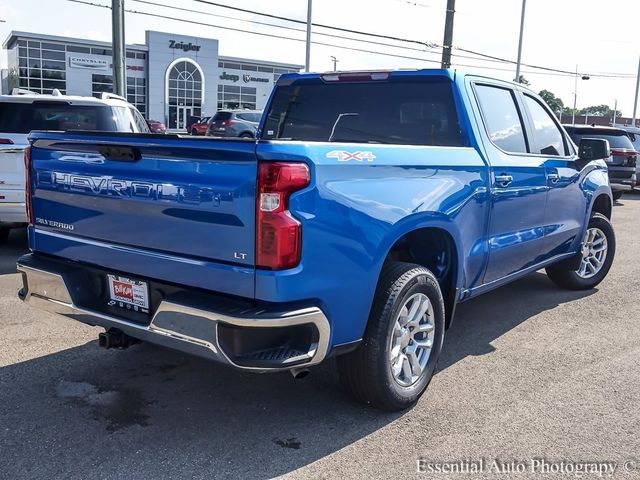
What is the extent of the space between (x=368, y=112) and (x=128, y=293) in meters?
2.33

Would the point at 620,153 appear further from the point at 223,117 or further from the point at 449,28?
the point at 223,117

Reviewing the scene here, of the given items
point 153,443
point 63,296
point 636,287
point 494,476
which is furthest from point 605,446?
point 636,287

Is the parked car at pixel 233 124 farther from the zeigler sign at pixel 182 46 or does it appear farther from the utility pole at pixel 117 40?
the zeigler sign at pixel 182 46

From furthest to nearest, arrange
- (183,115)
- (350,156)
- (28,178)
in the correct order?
(183,115) → (28,178) → (350,156)

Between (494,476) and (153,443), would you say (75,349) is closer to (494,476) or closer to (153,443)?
(153,443)

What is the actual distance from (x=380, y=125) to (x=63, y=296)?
99.3 inches

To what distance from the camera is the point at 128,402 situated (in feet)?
12.7

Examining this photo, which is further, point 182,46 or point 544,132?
point 182,46

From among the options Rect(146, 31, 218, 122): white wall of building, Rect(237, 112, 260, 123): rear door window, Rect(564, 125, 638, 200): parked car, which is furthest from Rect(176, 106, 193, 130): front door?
Rect(564, 125, 638, 200): parked car

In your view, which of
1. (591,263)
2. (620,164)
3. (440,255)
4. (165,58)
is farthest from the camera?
(165,58)

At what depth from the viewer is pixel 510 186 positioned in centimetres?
477

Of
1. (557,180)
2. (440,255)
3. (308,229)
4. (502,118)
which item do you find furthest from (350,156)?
(557,180)

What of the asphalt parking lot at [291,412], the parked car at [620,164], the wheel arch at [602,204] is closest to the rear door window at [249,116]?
the parked car at [620,164]

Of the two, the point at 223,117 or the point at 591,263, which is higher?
the point at 223,117
